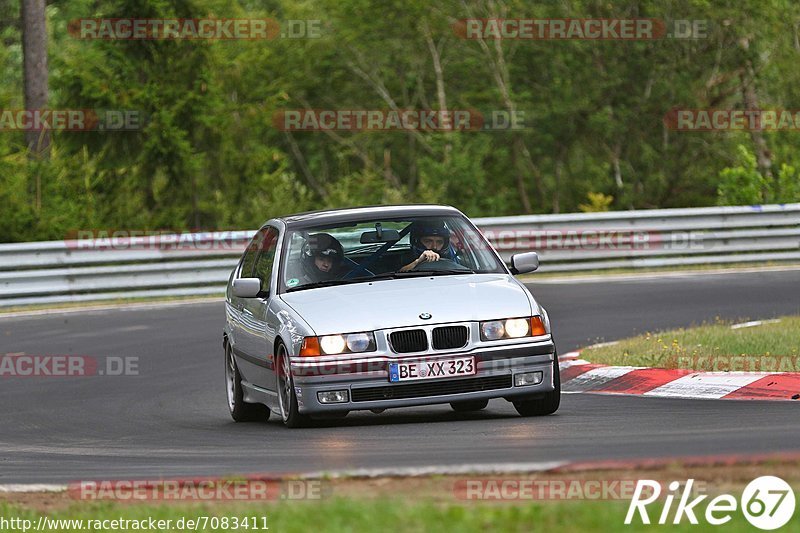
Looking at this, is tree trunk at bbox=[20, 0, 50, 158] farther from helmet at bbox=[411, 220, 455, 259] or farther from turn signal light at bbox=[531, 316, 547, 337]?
turn signal light at bbox=[531, 316, 547, 337]

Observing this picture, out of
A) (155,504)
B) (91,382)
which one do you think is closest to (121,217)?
(91,382)

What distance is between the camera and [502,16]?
1603 inches

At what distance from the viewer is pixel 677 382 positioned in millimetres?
12438

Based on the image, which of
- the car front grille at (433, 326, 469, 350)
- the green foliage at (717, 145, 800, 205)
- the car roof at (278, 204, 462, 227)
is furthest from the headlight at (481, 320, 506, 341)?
the green foliage at (717, 145, 800, 205)

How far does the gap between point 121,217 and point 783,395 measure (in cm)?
1924

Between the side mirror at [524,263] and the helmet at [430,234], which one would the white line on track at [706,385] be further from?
the helmet at [430,234]

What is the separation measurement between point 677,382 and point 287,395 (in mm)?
3260

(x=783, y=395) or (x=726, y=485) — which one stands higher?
(x=726, y=485)

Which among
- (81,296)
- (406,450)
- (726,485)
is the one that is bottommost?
(81,296)

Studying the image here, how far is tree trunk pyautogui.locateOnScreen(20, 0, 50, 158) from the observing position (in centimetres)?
2980

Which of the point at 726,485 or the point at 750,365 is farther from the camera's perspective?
the point at 750,365

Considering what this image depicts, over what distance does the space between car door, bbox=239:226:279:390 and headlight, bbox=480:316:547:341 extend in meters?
1.58

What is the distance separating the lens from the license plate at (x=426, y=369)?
1045cm

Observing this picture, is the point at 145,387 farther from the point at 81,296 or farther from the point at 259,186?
the point at 259,186
